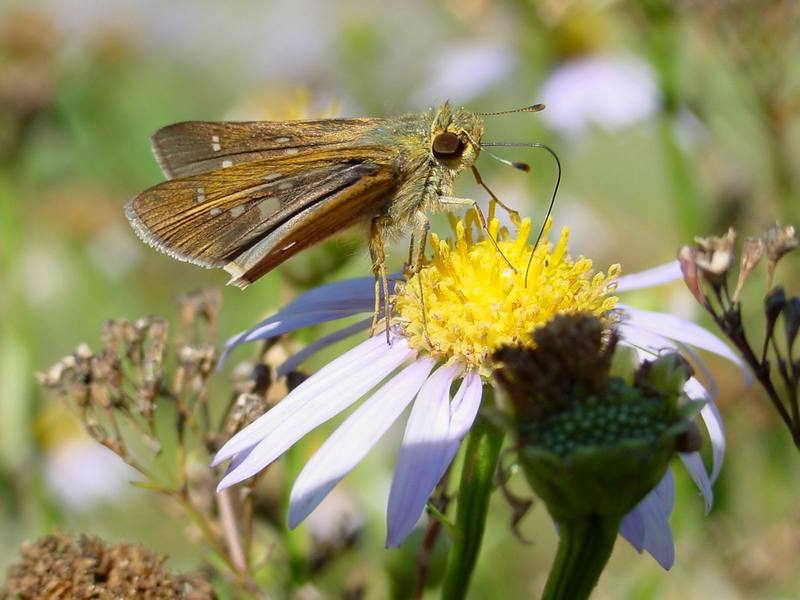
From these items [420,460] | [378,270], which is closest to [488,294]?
[378,270]

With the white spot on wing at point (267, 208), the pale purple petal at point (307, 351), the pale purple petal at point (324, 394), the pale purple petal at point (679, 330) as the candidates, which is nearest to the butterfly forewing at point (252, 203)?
the white spot on wing at point (267, 208)

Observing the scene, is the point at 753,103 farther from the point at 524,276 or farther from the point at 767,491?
the point at 524,276

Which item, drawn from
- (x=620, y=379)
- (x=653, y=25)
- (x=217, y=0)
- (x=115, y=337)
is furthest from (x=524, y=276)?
(x=217, y=0)

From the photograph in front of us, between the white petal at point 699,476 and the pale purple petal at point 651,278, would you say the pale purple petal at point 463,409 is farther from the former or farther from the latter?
the pale purple petal at point 651,278

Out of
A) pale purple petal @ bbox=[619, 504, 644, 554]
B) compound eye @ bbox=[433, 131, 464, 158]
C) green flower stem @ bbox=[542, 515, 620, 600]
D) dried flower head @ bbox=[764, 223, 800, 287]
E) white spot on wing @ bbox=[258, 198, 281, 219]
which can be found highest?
compound eye @ bbox=[433, 131, 464, 158]

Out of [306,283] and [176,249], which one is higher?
[306,283]

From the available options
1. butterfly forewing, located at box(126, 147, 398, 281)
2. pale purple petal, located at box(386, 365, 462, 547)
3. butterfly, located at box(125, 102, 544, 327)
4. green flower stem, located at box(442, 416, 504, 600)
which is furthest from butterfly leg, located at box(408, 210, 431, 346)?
green flower stem, located at box(442, 416, 504, 600)

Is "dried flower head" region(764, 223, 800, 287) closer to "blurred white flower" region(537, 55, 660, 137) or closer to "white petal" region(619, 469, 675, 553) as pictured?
"white petal" region(619, 469, 675, 553)

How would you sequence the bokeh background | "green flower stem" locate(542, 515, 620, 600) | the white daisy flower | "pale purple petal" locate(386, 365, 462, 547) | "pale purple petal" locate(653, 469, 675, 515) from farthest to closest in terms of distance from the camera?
the bokeh background, "pale purple petal" locate(653, 469, 675, 515), the white daisy flower, "pale purple petal" locate(386, 365, 462, 547), "green flower stem" locate(542, 515, 620, 600)
